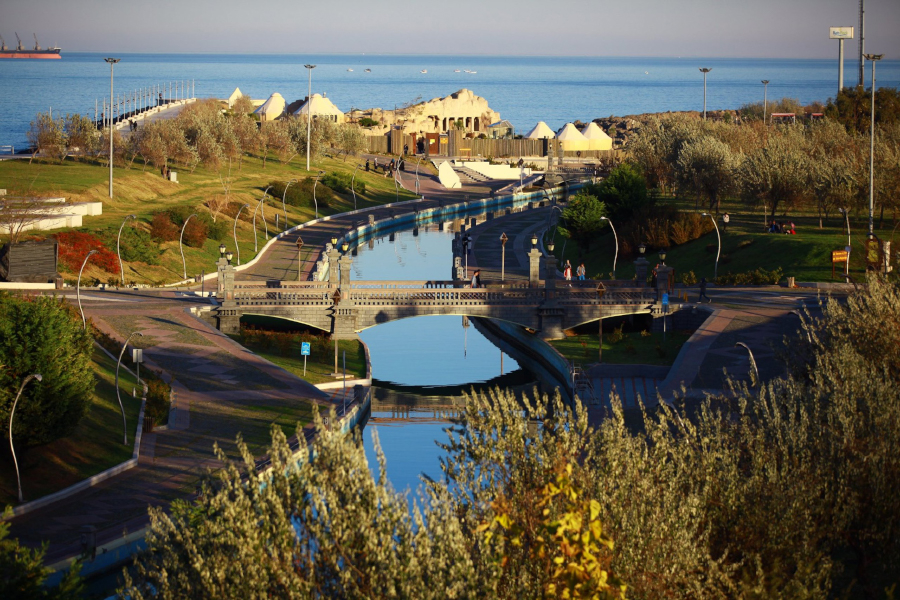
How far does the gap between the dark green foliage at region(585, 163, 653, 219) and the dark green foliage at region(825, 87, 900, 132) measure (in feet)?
95.6

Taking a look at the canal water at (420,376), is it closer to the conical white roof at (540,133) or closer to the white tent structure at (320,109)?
the white tent structure at (320,109)

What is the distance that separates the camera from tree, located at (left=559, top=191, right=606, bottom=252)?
75250 mm

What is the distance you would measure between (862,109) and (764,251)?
46.7m

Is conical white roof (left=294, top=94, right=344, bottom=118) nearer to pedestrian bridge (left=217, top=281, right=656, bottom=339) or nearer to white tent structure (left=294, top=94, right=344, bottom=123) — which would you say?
white tent structure (left=294, top=94, right=344, bottom=123)

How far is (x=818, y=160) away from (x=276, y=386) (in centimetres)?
4325

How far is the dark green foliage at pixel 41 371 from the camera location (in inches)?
1278

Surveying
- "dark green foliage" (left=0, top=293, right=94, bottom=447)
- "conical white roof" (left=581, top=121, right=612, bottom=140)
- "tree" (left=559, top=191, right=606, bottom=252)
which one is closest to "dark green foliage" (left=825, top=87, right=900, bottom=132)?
"tree" (left=559, top=191, right=606, bottom=252)

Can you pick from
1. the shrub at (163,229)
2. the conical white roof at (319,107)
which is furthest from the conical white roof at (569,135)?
the shrub at (163,229)

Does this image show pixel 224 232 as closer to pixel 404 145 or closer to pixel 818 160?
pixel 818 160

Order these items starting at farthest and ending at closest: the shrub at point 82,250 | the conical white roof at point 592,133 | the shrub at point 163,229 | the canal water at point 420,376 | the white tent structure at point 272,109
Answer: the conical white roof at point 592,133 → the white tent structure at point 272,109 → the shrub at point 163,229 → the shrub at point 82,250 → the canal water at point 420,376

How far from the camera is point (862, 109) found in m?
103

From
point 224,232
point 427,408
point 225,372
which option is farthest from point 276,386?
point 224,232

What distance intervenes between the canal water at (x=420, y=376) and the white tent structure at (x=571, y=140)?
64701mm

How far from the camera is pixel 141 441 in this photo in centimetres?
3719
